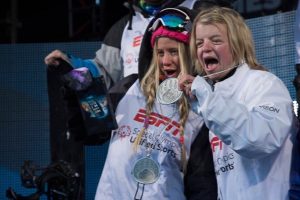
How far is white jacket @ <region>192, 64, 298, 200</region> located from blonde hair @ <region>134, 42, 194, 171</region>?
14.9 inches

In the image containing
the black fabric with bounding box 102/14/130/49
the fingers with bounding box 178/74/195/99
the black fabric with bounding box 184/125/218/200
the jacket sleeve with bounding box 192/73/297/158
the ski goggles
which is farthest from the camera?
the black fabric with bounding box 102/14/130/49

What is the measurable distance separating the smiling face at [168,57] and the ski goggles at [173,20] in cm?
6

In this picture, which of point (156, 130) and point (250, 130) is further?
point (156, 130)

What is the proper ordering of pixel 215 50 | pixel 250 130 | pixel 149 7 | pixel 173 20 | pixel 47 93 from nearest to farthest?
pixel 250 130 < pixel 215 50 < pixel 173 20 < pixel 149 7 < pixel 47 93

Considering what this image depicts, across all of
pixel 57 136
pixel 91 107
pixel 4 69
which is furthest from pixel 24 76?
pixel 91 107

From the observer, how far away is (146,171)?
300 cm

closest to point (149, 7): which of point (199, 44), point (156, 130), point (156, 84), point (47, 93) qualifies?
point (156, 84)

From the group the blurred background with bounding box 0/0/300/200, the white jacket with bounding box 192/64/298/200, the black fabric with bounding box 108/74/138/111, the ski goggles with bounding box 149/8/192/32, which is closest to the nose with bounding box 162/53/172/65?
the ski goggles with bounding box 149/8/192/32

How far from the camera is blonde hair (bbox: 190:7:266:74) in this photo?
9.04 feet

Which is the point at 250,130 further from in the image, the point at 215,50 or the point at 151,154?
the point at 151,154

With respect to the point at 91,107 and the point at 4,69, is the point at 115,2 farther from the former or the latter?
the point at 91,107

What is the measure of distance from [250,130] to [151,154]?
0.69 metres

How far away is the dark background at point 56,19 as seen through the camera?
643 cm

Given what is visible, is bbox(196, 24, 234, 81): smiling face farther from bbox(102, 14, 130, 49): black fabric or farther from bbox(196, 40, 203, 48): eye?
bbox(102, 14, 130, 49): black fabric
